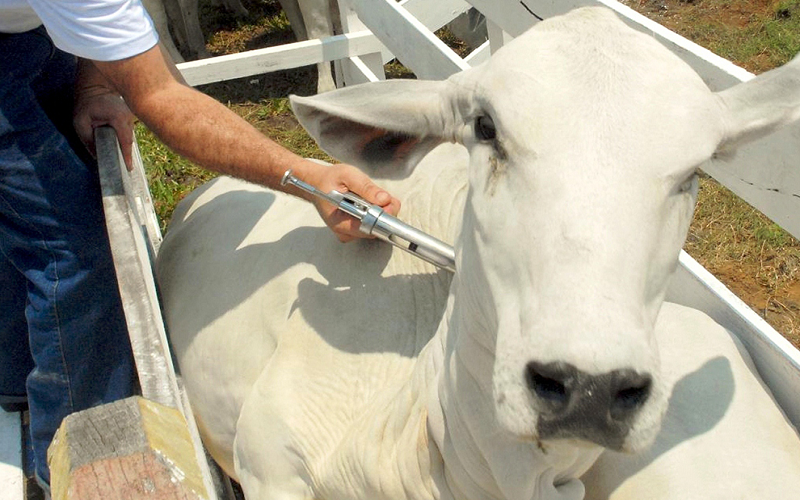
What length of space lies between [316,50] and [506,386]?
4.06 m

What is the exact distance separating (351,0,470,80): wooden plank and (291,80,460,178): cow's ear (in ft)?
5.68

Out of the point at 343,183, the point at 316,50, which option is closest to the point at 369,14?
the point at 316,50

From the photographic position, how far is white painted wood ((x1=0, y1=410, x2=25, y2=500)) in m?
3.30

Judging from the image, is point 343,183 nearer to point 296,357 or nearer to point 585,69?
point 296,357

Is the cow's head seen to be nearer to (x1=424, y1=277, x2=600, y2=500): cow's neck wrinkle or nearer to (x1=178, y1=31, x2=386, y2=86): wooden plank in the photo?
(x1=424, y1=277, x2=600, y2=500): cow's neck wrinkle

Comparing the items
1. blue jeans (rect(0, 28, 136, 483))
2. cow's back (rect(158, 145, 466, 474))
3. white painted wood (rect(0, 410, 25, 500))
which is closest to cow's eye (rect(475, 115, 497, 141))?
cow's back (rect(158, 145, 466, 474))

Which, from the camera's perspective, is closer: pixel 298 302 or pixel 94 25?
pixel 94 25

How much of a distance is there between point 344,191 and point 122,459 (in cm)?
130

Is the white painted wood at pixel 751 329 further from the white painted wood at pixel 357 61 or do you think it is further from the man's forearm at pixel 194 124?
the white painted wood at pixel 357 61

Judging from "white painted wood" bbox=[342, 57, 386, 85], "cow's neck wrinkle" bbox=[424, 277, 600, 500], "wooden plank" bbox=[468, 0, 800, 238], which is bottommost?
"white painted wood" bbox=[342, 57, 386, 85]

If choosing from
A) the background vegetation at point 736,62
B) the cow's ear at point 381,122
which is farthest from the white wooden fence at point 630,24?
the cow's ear at point 381,122

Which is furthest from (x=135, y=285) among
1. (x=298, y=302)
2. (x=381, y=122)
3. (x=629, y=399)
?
(x=629, y=399)

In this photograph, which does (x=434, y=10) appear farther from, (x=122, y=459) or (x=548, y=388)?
(x=122, y=459)

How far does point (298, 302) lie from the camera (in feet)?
8.70
